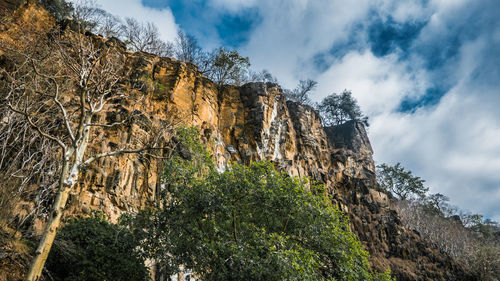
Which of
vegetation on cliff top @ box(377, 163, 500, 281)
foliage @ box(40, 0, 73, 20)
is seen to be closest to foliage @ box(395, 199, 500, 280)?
vegetation on cliff top @ box(377, 163, 500, 281)

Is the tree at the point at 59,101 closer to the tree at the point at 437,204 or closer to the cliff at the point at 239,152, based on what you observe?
the cliff at the point at 239,152

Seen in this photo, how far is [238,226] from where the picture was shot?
9969 mm

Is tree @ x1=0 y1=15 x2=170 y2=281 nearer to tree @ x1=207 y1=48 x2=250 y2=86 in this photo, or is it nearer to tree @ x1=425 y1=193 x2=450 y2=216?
tree @ x1=207 y1=48 x2=250 y2=86

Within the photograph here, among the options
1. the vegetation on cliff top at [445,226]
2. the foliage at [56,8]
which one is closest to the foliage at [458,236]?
the vegetation on cliff top at [445,226]

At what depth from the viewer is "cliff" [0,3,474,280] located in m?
14.2

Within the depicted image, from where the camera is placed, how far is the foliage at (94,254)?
8.38m

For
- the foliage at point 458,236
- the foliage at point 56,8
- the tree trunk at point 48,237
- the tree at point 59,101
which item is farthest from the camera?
the foliage at point 458,236

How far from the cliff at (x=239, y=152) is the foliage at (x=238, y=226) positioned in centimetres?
522

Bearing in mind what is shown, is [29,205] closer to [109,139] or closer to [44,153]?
[44,153]

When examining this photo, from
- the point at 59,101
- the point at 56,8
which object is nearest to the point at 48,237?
the point at 59,101

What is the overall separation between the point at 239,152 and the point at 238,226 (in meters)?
13.4

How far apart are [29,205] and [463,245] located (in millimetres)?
44296

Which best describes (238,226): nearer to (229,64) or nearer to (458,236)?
(229,64)

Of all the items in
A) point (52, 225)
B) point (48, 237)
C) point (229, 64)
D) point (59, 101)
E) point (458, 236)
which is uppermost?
point (229, 64)
